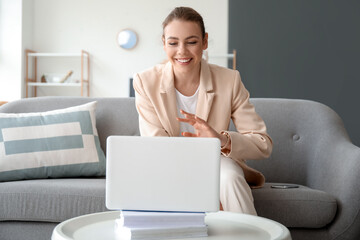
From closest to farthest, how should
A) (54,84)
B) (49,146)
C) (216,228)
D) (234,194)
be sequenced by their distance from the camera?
(216,228)
(234,194)
(49,146)
(54,84)

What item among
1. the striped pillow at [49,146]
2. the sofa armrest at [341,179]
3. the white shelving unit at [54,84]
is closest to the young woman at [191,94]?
the sofa armrest at [341,179]

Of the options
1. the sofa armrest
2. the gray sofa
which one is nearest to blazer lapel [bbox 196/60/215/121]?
the gray sofa

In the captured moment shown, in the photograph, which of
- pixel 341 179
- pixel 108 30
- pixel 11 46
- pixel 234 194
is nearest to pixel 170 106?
pixel 234 194

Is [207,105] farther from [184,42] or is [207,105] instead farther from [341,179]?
[341,179]

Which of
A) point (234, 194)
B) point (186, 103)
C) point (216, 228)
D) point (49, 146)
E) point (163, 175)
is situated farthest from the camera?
point (49, 146)

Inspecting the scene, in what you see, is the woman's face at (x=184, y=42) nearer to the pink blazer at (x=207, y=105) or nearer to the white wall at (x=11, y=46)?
the pink blazer at (x=207, y=105)

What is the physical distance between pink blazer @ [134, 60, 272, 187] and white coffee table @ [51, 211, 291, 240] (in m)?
0.67

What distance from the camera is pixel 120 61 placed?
681 centimetres

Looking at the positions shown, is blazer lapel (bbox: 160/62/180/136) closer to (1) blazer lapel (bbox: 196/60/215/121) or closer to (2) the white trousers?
(1) blazer lapel (bbox: 196/60/215/121)

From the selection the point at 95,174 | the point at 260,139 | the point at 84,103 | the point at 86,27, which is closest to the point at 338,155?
the point at 260,139

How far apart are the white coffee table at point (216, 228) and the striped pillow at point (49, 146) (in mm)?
1086

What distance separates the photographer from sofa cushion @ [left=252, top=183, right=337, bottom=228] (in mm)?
1870

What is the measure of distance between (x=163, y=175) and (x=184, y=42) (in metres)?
0.95

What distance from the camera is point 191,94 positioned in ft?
6.31
